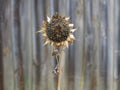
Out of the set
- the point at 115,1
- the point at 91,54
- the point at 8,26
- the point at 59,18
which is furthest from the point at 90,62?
the point at 59,18

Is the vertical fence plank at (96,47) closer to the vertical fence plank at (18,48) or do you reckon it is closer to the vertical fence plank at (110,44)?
the vertical fence plank at (110,44)

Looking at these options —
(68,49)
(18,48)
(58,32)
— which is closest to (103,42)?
(68,49)

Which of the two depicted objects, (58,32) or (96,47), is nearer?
(58,32)

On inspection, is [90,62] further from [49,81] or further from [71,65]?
[49,81]

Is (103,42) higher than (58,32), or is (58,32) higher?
(103,42)

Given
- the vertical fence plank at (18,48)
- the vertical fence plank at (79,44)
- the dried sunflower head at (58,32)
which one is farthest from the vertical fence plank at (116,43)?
the dried sunflower head at (58,32)

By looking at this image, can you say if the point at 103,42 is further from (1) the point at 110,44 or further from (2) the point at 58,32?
(2) the point at 58,32

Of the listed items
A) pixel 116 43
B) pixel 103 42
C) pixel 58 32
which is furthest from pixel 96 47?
pixel 58 32

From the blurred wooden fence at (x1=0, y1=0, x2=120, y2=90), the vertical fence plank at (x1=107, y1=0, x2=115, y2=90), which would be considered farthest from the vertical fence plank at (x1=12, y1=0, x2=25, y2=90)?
the vertical fence plank at (x1=107, y1=0, x2=115, y2=90)
